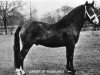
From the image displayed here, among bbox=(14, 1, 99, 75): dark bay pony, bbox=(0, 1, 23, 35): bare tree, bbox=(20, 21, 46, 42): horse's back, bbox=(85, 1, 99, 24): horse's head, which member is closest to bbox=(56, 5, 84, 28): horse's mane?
bbox=(14, 1, 99, 75): dark bay pony

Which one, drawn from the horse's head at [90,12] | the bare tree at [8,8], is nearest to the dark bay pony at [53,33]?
the horse's head at [90,12]

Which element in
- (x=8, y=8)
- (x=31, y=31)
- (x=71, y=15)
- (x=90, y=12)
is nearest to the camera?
(x=31, y=31)

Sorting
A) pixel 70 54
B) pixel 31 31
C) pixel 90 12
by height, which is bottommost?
pixel 70 54

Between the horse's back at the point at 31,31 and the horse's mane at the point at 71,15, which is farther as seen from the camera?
the horse's mane at the point at 71,15

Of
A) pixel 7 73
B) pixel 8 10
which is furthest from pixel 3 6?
pixel 7 73

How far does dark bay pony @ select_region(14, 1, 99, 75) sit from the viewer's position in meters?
6.64

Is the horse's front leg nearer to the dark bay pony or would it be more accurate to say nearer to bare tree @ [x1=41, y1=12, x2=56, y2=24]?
the dark bay pony

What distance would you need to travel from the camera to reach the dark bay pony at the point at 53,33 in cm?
664

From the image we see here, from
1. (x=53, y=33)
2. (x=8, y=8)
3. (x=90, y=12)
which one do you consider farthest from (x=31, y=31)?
(x=8, y=8)

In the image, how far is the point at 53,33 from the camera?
6773 mm

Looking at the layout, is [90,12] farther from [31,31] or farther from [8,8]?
→ [8,8]

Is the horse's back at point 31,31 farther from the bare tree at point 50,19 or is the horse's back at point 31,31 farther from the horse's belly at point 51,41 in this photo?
the bare tree at point 50,19

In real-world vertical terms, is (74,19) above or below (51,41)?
above

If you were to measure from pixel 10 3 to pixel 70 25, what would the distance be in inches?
1750
